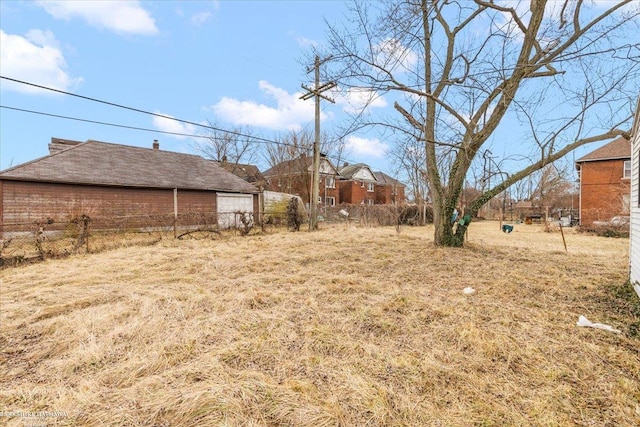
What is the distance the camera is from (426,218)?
76.1 feet

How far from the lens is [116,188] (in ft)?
42.1

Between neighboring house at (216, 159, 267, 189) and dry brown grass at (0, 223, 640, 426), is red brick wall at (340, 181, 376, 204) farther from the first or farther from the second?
dry brown grass at (0, 223, 640, 426)

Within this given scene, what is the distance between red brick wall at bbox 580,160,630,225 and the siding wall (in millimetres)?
21149

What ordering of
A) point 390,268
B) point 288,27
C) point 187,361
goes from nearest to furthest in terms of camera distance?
point 187,361
point 390,268
point 288,27

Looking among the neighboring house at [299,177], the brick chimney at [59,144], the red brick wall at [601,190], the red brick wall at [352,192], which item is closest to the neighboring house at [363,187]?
the red brick wall at [352,192]

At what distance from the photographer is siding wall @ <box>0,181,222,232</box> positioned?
10422mm

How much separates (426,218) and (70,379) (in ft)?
76.5

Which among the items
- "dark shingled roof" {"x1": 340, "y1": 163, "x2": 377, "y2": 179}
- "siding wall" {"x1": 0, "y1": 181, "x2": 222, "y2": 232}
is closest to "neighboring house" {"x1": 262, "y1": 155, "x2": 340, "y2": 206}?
"dark shingled roof" {"x1": 340, "y1": 163, "x2": 377, "y2": 179}

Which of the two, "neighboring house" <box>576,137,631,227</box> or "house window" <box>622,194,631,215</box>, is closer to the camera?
"house window" <box>622,194,631,215</box>

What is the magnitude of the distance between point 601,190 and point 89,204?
2665cm

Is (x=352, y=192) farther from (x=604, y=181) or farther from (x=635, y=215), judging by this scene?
(x=635, y=215)

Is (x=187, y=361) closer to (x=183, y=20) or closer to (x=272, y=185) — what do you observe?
(x=183, y=20)

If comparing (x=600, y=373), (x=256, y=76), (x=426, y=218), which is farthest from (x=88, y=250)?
(x=426, y=218)

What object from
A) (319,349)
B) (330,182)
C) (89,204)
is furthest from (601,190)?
(89,204)
